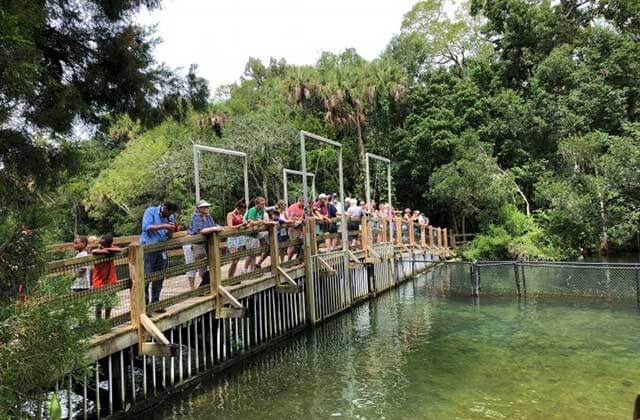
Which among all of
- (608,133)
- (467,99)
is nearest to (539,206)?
(608,133)

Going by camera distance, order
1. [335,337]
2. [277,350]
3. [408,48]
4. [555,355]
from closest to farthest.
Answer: [555,355]
[277,350]
[335,337]
[408,48]

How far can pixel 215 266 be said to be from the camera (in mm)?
7926

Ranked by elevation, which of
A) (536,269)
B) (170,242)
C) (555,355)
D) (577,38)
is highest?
(577,38)

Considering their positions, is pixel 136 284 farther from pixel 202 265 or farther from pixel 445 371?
pixel 445 371

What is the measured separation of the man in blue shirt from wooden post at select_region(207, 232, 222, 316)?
0.60 metres

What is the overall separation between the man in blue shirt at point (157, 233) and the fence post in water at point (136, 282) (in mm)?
583

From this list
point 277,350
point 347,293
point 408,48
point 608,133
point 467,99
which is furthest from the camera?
point 408,48

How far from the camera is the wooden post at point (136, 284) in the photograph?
628cm

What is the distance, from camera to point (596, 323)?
11.2 m

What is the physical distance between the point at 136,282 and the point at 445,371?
4936mm

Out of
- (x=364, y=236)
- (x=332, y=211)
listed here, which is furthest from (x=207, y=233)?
(x=364, y=236)

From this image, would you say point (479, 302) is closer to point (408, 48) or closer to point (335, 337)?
point (335, 337)

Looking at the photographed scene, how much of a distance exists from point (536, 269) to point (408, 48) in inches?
943

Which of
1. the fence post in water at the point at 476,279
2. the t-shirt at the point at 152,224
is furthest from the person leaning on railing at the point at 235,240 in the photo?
the fence post in water at the point at 476,279
